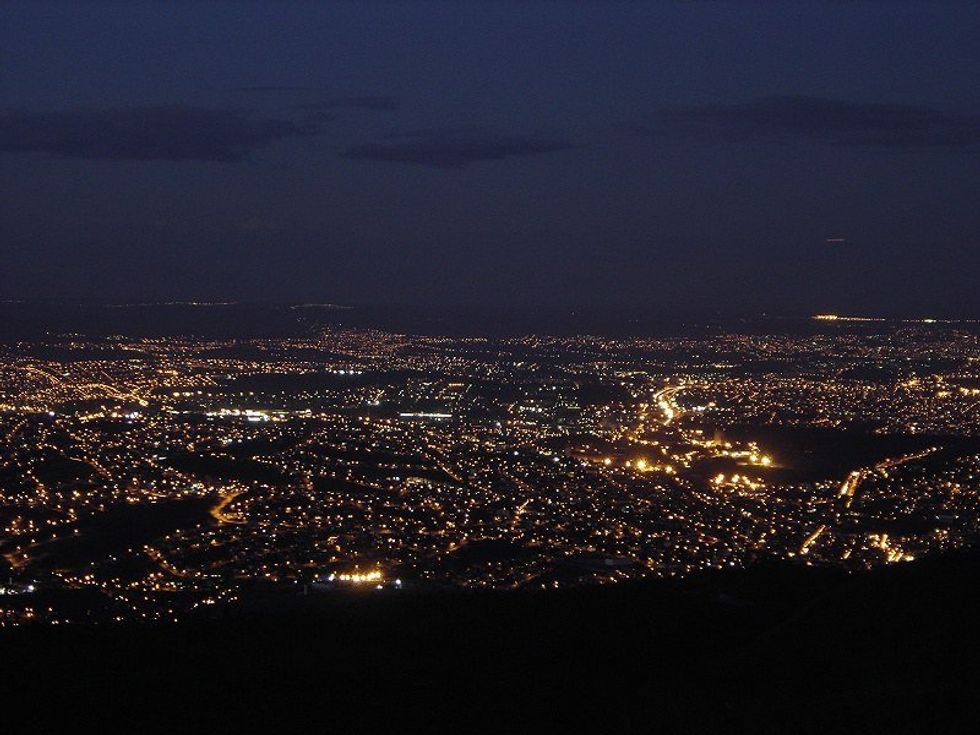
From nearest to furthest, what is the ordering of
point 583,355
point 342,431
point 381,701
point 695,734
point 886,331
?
1. point 695,734
2. point 381,701
3. point 342,431
4. point 583,355
5. point 886,331

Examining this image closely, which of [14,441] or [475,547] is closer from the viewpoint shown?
[475,547]

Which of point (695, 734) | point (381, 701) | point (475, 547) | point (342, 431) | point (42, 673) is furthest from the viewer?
point (342, 431)

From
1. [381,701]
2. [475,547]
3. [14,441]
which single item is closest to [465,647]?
[381,701]

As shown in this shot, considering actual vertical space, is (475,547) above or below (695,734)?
below

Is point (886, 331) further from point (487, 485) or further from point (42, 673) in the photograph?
point (42, 673)

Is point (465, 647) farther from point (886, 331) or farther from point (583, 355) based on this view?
point (886, 331)

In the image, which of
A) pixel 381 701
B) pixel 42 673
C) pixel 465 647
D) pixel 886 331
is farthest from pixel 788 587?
pixel 886 331
